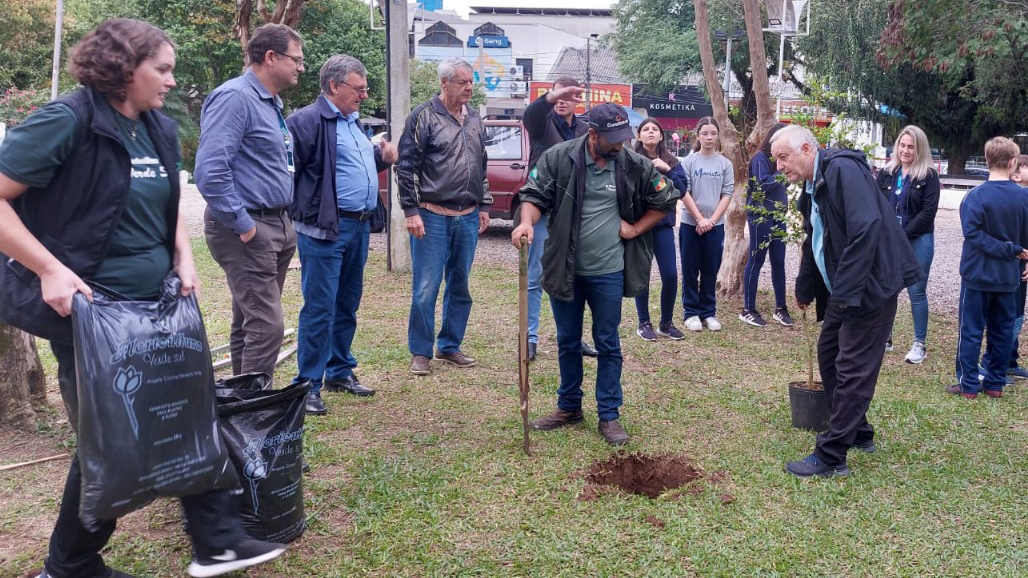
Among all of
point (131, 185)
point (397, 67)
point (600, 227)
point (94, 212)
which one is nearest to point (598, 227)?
point (600, 227)

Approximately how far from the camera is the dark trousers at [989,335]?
18.8ft

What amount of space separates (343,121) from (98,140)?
2494 mm

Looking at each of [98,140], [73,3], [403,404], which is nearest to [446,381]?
[403,404]

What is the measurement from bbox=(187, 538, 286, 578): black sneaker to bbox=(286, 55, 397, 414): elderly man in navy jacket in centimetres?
207

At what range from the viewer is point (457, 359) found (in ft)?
20.6

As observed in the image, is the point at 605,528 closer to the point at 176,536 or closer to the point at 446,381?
the point at 176,536

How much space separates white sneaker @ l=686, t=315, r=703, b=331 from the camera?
7.61 m

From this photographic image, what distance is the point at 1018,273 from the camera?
5.74m

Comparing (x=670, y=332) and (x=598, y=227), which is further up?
(x=598, y=227)

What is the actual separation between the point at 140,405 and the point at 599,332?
2.71m

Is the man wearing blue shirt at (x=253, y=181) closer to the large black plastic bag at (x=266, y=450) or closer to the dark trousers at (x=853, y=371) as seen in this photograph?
the large black plastic bag at (x=266, y=450)

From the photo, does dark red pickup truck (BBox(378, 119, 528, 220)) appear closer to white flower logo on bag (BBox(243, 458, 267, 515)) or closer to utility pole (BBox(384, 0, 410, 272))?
utility pole (BBox(384, 0, 410, 272))

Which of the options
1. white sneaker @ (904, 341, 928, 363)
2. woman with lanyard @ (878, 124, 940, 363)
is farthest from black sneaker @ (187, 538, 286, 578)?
white sneaker @ (904, 341, 928, 363)

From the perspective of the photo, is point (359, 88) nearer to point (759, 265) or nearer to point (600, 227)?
point (600, 227)
